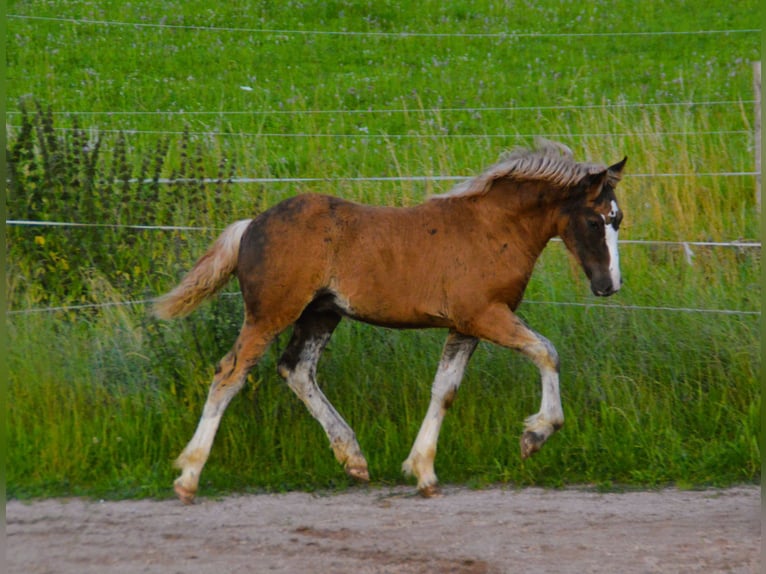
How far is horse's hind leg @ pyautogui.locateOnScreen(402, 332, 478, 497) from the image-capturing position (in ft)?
19.1

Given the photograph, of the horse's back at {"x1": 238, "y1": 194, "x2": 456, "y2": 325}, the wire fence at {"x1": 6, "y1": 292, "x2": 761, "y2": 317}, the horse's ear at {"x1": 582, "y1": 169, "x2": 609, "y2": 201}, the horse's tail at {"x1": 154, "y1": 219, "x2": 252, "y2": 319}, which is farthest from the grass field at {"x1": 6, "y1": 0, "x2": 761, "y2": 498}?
the horse's ear at {"x1": 582, "y1": 169, "x2": 609, "y2": 201}

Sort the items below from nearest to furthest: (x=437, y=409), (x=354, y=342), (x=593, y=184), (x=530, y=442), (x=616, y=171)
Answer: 1. (x=530, y=442)
2. (x=593, y=184)
3. (x=616, y=171)
4. (x=437, y=409)
5. (x=354, y=342)

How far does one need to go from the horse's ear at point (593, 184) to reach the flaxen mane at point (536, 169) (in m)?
0.05

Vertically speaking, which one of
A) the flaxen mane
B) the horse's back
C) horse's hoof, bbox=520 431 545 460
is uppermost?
the flaxen mane

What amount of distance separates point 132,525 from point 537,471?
2292 mm

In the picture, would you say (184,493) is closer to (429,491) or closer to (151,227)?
(429,491)

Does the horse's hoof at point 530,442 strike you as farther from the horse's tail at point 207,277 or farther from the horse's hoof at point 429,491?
the horse's tail at point 207,277

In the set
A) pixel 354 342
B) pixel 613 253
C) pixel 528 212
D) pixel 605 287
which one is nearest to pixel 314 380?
pixel 354 342

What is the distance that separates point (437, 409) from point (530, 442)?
23.5 inches

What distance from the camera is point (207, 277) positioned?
5957 millimetres

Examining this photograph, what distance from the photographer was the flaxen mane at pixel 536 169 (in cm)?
577

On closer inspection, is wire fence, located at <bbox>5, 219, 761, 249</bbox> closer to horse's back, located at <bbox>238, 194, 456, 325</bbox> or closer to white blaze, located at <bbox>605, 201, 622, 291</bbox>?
horse's back, located at <bbox>238, 194, 456, 325</bbox>

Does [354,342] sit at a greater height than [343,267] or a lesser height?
lesser

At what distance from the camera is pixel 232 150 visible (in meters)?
10.5
